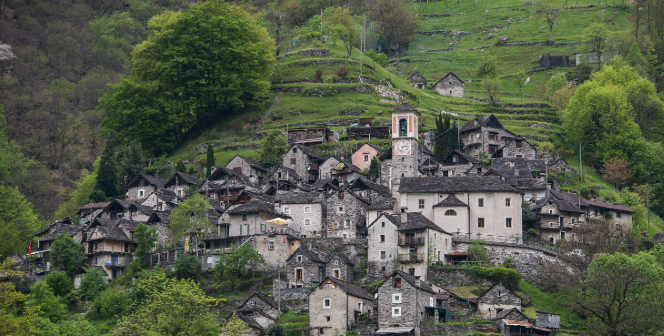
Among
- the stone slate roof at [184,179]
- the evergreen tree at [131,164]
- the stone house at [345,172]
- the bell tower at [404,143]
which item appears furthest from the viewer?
the evergreen tree at [131,164]

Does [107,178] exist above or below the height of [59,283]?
above

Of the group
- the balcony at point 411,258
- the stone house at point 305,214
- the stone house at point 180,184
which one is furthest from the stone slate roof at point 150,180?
the balcony at point 411,258

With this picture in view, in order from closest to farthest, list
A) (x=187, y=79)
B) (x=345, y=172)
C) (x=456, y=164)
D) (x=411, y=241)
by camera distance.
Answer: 1. (x=411, y=241)
2. (x=456, y=164)
3. (x=345, y=172)
4. (x=187, y=79)

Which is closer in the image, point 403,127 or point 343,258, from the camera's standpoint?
point 343,258

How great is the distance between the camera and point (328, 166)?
104m

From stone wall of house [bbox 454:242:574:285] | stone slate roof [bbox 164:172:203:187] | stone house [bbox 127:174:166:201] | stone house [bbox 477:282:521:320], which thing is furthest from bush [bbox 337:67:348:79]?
stone house [bbox 477:282:521:320]

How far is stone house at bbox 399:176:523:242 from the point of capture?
85.1 meters

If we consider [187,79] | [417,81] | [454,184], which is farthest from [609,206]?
[417,81]

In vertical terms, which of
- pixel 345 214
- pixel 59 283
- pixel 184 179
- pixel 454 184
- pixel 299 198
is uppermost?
pixel 184 179

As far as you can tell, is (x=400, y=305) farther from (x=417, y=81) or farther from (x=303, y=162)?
(x=417, y=81)

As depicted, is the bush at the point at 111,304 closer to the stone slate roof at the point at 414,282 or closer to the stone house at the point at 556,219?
the stone slate roof at the point at 414,282

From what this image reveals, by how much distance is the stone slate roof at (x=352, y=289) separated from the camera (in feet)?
239

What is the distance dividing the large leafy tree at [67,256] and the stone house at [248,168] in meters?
21.6

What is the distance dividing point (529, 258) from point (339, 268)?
16.5 meters
